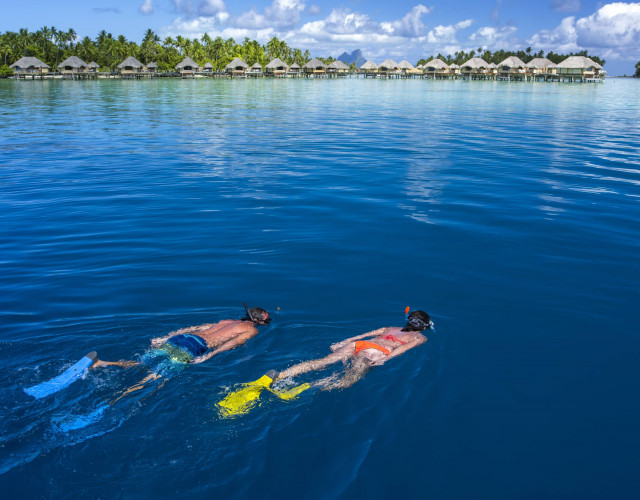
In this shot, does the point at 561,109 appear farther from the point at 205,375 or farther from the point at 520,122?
the point at 205,375

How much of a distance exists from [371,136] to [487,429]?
21.3 m

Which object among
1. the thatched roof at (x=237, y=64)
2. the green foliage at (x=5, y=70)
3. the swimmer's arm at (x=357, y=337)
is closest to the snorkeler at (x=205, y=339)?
the swimmer's arm at (x=357, y=337)

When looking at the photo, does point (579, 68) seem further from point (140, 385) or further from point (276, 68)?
point (140, 385)

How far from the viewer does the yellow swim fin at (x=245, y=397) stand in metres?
5.24

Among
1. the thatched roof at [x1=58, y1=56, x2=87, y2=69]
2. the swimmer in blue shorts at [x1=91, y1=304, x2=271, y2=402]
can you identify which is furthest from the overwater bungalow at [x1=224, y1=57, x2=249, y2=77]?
the swimmer in blue shorts at [x1=91, y1=304, x2=271, y2=402]

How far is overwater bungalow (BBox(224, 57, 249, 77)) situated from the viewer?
110625 millimetres

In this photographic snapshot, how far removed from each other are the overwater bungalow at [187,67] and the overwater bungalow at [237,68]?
747 centimetres

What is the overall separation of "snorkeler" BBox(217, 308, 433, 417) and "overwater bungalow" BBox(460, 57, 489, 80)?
123 meters

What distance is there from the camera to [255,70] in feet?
382

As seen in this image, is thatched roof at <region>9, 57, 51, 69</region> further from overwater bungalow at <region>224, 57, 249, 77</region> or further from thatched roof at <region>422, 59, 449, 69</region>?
thatched roof at <region>422, 59, 449, 69</region>

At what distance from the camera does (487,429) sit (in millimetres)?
5305

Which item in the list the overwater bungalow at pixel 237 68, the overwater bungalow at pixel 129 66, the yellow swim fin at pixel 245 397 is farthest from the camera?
the overwater bungalow at pixel 237 68

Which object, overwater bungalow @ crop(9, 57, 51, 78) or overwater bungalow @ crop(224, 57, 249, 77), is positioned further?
overwater bungalow @ crop(224, 57, 249, 77)

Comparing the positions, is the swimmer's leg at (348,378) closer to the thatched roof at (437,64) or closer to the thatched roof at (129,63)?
the thatched roof at (129,63)
